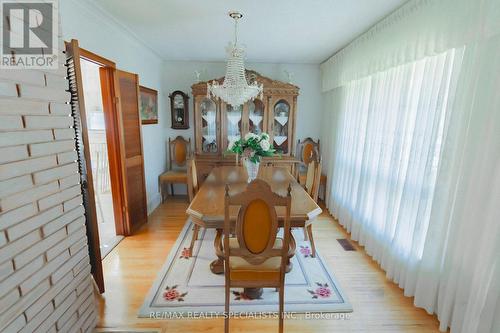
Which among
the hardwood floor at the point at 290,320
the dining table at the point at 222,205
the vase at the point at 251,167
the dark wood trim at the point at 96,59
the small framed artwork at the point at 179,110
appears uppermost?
the dark wood trim at the point at 96,59

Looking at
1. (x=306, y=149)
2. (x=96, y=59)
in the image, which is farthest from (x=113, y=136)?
(x=306, y=149)

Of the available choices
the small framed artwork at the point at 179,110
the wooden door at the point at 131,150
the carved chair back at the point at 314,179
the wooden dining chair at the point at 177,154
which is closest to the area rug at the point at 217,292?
the carved chair back at the point at 314,179

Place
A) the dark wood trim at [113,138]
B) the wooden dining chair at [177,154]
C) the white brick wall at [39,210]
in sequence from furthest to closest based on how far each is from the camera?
the wooden dining chair at [177,154]
the dark wood trim at [113,138]
the white brick wall at [39,210]

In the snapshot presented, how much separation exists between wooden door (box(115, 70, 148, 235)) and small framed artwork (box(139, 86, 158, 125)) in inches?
11.4

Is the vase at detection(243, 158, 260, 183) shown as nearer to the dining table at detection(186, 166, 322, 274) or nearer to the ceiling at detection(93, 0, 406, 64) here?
the dining table at detection(186, 166, 322, 274)

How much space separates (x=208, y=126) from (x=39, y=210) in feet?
10.8

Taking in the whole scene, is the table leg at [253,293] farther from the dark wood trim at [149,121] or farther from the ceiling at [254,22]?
the dark wood trim at [149,121]

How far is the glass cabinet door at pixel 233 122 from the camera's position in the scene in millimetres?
4219

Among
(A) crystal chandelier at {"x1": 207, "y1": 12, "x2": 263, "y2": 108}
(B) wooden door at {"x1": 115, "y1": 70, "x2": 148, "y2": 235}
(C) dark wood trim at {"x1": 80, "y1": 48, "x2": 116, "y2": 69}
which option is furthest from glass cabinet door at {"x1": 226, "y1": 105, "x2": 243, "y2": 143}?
(C) dark wood trim at {"x1": 80, "y1": 48, "x2": 116, "y2": 69}

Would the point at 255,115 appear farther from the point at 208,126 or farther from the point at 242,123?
the point at 208,126

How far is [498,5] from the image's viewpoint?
1317mm

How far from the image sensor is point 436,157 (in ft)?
5.86

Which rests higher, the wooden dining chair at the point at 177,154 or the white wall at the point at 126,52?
the white wall at the point at 126,52

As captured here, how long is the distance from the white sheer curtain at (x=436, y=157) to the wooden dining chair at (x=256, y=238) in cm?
111
